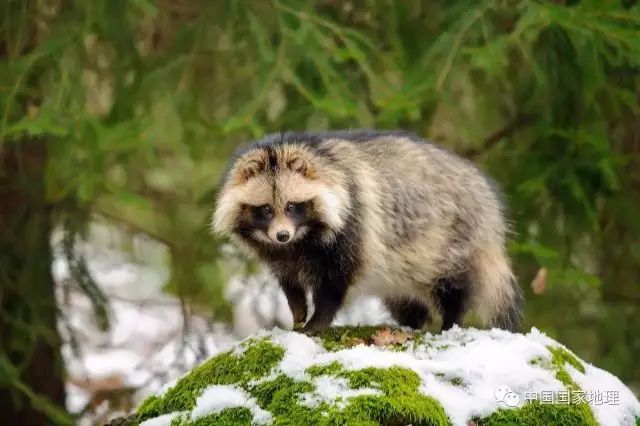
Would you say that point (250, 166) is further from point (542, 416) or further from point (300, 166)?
point (542, 416)

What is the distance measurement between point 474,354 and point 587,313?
160 inches

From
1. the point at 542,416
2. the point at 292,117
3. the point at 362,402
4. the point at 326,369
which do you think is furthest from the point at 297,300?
the point at 292,117

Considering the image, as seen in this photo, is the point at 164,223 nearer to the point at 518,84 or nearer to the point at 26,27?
the point at 26,27

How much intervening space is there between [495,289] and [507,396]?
148cm

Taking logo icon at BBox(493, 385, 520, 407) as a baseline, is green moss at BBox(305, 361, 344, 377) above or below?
above

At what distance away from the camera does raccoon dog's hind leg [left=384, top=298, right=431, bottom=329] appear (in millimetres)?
5207

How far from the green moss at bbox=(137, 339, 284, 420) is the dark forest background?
7.34ft

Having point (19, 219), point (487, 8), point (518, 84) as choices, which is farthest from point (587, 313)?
point (19, 219)

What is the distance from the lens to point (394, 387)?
136 inches

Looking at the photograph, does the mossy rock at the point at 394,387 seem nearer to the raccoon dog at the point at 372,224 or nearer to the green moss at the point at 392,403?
the green moss at the point at 392,403

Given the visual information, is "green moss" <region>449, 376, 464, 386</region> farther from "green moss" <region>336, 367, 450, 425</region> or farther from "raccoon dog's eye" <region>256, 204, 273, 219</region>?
"raccoon dog's eye" <region>256, 204, 273, 219</region>

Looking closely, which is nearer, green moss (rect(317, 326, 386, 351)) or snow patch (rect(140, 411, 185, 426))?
snow patch (rect(140, 411, 185, 426))

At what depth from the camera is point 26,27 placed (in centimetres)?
700

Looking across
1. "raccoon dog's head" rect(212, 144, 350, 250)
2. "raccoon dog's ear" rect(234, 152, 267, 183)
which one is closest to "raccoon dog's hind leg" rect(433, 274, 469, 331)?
"raccoon dog's head" rect(212, 144, 350, 250)
